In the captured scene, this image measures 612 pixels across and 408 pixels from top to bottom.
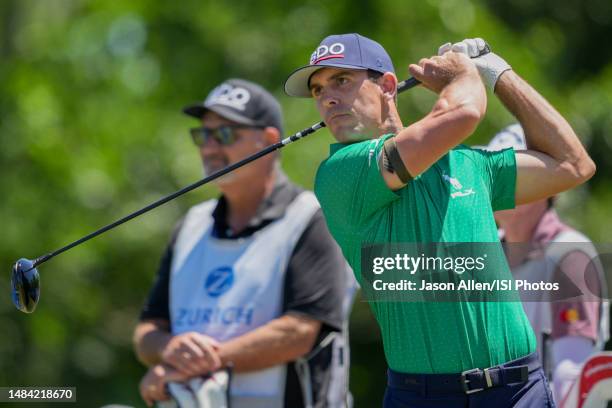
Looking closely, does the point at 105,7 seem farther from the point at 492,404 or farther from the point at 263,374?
the point at 492,404

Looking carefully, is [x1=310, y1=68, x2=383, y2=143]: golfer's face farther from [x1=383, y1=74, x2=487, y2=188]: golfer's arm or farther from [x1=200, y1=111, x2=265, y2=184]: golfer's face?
[x1=200, y1=111, x2=265, y2=184]: golfer's face

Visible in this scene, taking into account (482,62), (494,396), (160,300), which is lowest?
(494,396)

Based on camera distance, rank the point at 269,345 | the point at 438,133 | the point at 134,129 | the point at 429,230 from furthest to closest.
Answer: the point at 134,129
the point at 269,345
the point at 429,230
the point at 438,133

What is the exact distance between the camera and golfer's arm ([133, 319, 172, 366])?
557 cm

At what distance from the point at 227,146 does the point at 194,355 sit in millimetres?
1144

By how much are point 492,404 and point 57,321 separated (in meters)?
6.95

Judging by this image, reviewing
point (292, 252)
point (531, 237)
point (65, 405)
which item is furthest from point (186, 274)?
point (65, 405)

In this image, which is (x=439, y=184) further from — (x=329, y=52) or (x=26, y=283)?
(x=26, y=283)

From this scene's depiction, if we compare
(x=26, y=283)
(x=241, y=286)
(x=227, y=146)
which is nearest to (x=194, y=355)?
(x=241, y=286)

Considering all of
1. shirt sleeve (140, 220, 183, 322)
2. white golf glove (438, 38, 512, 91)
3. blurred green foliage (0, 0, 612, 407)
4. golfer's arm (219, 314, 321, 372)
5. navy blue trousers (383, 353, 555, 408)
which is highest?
blurred green foliage (0, 0, 612, 407)

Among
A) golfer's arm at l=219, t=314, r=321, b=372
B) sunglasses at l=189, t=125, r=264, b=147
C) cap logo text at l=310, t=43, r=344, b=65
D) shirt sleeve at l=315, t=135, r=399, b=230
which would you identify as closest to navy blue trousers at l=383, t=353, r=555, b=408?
shirt sleeve at l=315, t=135, r=399, b=230

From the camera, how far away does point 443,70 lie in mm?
3928

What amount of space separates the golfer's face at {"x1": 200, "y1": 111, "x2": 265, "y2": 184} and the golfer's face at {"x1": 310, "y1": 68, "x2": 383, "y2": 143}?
1715 mm

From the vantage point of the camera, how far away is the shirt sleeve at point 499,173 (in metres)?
4.07
